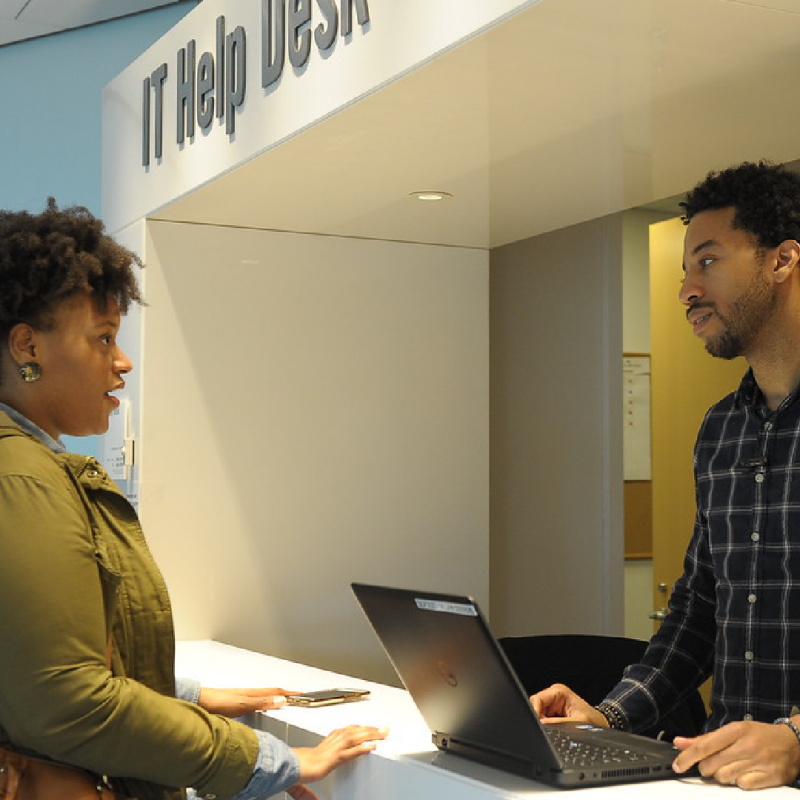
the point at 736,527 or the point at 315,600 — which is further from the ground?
the point at 736,527

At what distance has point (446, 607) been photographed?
5.72 feet

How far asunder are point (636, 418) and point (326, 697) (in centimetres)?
220

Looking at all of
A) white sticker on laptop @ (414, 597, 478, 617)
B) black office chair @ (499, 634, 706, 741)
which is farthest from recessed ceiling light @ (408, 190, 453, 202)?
white sticker on laptop @ (414, 597, 478, 617)

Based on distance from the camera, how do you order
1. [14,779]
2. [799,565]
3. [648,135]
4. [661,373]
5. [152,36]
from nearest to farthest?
1. [14,779]
2. [799,565]
3. [648,135]
4. [661,373]
5. [152,36]

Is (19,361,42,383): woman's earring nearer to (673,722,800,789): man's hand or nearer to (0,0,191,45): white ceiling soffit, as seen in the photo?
(673,722,800,789): man's hand

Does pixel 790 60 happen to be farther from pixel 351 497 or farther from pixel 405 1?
pixel 351 497

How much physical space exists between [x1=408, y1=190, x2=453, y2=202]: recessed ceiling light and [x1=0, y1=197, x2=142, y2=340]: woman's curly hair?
154 centimetres

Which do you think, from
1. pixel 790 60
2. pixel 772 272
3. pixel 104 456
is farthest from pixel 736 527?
pixel 104 456

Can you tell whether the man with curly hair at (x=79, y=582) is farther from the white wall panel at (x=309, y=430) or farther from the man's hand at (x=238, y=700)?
the white wall panel at (x=309, y=430)

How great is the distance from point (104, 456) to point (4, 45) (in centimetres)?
257

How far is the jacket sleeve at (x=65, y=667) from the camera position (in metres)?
1.60

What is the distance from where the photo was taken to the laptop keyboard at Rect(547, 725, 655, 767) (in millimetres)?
1805

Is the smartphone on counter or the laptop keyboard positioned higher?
the laptop keyboard

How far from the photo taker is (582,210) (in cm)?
357
